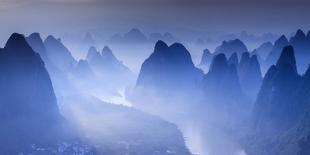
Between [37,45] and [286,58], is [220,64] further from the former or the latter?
[37,45]

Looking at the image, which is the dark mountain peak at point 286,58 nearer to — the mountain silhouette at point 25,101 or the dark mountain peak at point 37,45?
the mountain silhouette at point 25,101

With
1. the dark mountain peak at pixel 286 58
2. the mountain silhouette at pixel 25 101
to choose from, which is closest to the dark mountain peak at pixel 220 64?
the dark mountain peak at pixel 286 58

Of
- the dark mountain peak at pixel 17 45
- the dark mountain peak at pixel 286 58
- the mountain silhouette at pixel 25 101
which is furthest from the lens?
the dark mountain peak at pixel 286 58

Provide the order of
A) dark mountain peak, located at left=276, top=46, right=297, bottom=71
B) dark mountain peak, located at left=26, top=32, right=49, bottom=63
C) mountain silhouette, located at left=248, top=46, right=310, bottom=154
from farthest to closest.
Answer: dark mountain peak, located at left=26, top=32, right=49, bottom=63
dark mountain peak, located at left=276, top=46, right=297, bottom=71
mountain silhouette, located at left=248, top=46, right=310, bottom=154

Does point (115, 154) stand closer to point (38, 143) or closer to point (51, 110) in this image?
point (38, 143)

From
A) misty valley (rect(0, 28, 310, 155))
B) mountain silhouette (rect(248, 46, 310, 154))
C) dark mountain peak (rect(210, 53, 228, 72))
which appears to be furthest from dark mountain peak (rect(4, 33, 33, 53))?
dark mountain peak (rect(210, 53, 228, 72))

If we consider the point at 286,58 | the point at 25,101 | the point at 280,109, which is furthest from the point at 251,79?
the point at 25,101

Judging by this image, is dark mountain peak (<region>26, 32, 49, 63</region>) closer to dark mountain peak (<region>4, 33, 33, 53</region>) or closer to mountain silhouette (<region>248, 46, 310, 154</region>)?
dark mountain peak (<region>4, 33, 33, 53</region>)

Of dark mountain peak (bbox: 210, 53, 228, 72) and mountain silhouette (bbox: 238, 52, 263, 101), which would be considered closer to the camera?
dark mountain peak (bbox: 210, 53, 228, 72)

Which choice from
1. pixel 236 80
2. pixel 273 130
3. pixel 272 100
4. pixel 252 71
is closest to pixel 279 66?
pixel 272 100
